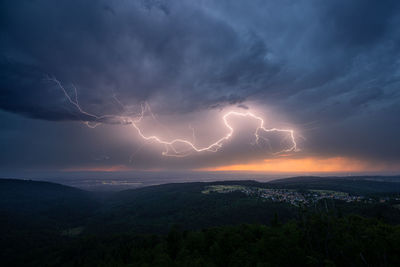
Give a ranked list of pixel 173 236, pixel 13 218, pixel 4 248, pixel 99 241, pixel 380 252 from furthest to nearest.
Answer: pixel 13 218 → pixel 4 248 → pixel 99 241 → pixel 173 236 → pixel 380 252

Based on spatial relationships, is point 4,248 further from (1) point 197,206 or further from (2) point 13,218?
(1) point 197,206

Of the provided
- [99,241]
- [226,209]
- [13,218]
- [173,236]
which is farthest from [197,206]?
[13,218]

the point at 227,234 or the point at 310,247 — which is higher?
the point at 310,247

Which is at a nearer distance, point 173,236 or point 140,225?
point 173,236

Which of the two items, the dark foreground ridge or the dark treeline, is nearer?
the dark treeline

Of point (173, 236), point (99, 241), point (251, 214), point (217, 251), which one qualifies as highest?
point (217, 251)

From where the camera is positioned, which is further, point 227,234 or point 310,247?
point 227,234

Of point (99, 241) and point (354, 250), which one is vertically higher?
point (354, 250)

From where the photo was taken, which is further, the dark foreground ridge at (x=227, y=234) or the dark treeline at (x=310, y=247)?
the dark foreground ridge at (x=227, y=234)
